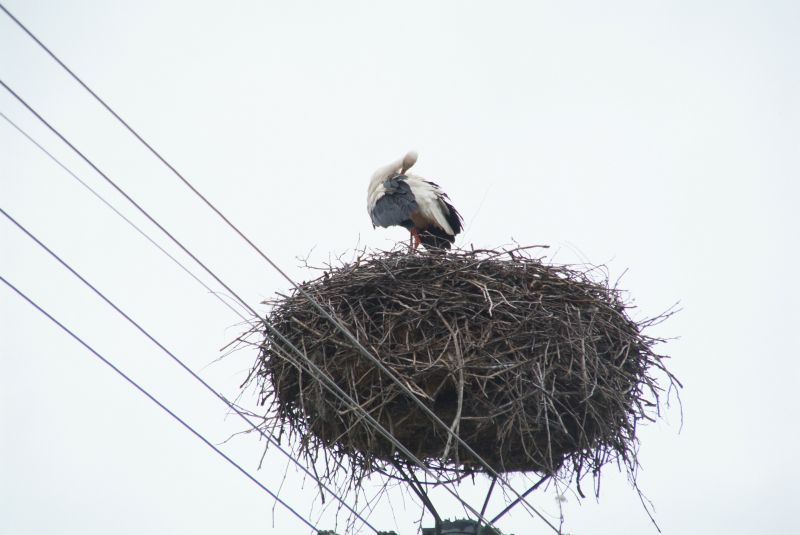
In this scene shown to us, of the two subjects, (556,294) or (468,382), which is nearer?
(468,382)

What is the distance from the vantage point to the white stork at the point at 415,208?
7605 millimetres

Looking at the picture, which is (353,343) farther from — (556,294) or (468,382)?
(556,294)

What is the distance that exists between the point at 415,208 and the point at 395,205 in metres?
0.20

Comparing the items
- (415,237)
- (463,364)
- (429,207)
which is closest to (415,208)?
(429,207)

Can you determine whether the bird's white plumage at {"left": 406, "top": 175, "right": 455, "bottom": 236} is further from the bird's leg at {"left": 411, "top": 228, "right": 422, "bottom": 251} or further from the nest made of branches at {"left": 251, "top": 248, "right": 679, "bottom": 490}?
the nest made of branches at {"left": 251, "top": 248, "right": 679, "bottom": 490}

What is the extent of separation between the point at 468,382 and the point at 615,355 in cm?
84

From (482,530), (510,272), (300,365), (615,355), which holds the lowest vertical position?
(482,530)

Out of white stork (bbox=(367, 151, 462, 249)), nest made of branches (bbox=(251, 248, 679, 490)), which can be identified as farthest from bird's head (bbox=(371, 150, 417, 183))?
nest made of branches (bbox=(251, 248, 679, 490))

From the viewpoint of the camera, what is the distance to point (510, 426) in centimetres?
512

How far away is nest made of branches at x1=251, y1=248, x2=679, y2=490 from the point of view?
17.3 feet

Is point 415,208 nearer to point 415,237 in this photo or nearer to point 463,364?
point 415,237

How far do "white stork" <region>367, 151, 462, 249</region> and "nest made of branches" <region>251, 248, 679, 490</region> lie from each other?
1720 mm

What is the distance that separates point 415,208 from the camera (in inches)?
299

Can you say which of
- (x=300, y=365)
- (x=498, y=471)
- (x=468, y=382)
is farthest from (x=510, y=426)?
(x=300, y=365)
